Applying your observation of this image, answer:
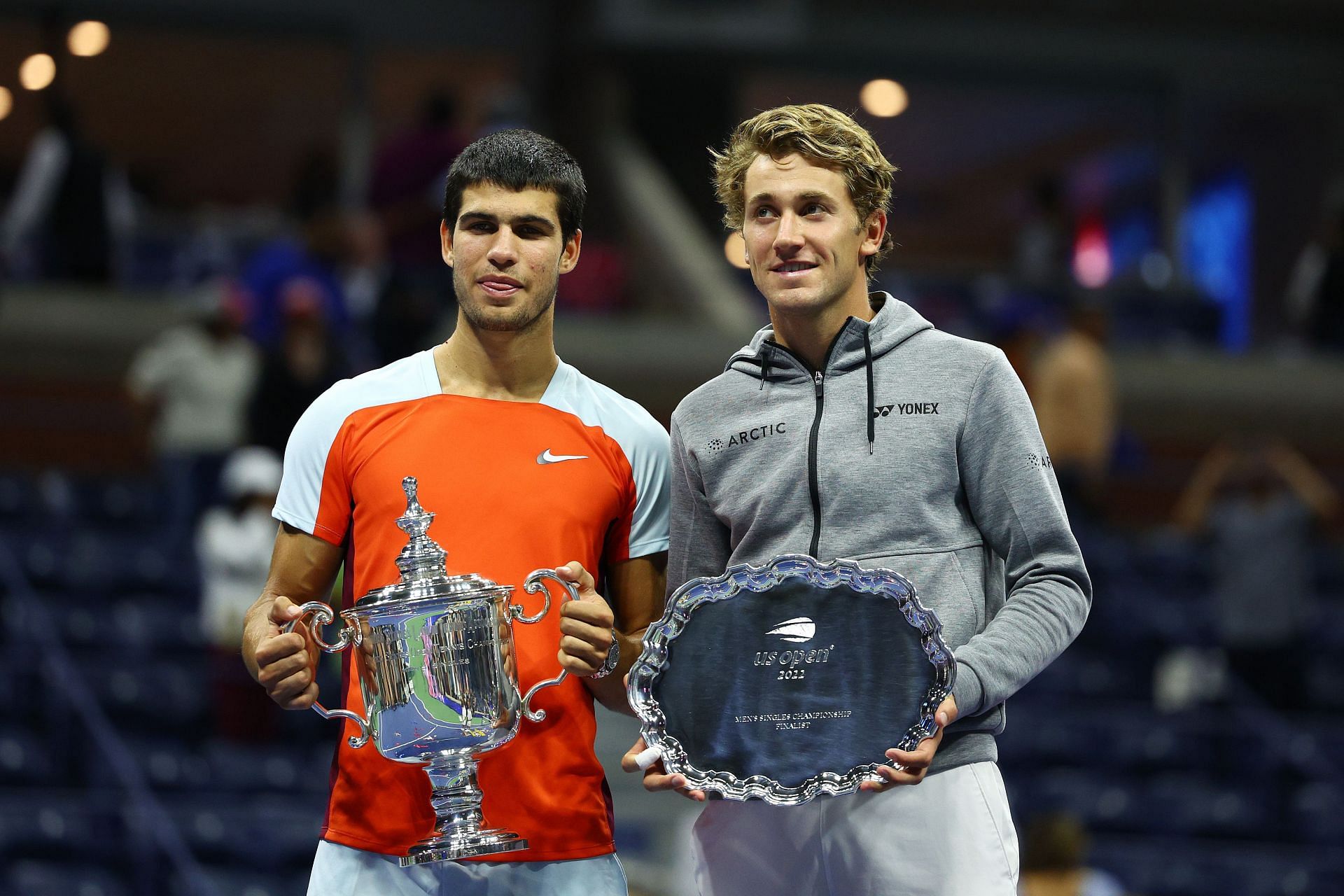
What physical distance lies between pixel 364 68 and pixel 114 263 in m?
2.90

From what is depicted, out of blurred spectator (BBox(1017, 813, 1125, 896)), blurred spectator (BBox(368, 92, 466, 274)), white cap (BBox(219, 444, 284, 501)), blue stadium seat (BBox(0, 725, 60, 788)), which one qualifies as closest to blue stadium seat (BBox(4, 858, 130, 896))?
blue stadium seat (BBox(0, 725, 60, 788))

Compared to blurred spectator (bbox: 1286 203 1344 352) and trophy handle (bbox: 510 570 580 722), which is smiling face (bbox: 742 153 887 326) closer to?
trophy handle (bbox: 510 570 580 722)

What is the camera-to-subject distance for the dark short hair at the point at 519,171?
8.97 feet

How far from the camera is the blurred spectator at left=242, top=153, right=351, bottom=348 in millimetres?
8078

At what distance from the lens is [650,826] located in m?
6.63

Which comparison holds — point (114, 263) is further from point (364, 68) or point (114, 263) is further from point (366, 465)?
point (366, 465)

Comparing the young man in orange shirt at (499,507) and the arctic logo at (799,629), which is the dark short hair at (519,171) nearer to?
the young man in orange shirt at (499,507)

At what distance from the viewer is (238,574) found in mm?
7082

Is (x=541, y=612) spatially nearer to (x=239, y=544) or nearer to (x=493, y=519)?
(x=493, y=519)

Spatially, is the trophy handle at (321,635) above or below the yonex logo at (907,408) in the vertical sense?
below

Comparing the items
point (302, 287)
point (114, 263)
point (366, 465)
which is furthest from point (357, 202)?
point (366, 465)

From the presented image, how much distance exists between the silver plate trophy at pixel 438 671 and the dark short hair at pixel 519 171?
1.62 feet

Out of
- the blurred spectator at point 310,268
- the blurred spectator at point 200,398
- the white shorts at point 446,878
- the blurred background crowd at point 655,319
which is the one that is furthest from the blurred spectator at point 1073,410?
the white shorts at point 446,878

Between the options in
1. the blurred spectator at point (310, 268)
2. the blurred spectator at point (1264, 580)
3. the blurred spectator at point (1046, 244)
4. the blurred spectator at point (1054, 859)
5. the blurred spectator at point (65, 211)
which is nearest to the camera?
the blurred spectator at point (1054, 859)
